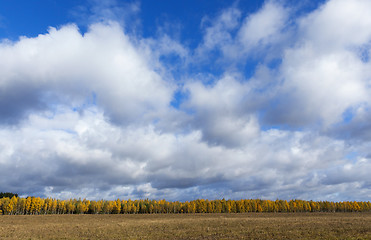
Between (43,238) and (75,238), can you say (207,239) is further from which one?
(43,238)

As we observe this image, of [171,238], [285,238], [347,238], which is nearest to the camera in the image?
[347,238]

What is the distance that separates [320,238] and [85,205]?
196321 mm

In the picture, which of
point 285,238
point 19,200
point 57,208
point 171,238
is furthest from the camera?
point 57,208

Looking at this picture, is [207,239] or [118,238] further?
[118,238]

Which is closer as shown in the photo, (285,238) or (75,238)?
(285,238)

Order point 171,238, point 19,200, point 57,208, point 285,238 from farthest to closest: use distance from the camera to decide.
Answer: point 57,208, point 19,200, point 171,238, point 285,238

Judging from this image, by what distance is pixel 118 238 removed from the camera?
38844 mm

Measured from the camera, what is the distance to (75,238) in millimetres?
39688

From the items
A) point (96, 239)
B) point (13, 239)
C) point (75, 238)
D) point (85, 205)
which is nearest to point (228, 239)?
point (96, 239)

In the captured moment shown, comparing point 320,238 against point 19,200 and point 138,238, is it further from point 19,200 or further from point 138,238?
point 19,200

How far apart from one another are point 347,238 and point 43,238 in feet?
143

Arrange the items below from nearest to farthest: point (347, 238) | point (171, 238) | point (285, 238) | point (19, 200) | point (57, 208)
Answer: point (347, 238)
point (285, 238)
point (171, 238)
point (19, 200)
point (57, 208)

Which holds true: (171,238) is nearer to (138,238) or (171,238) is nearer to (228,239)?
(138,238)

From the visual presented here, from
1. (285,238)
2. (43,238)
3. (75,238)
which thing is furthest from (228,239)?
(43,238)
